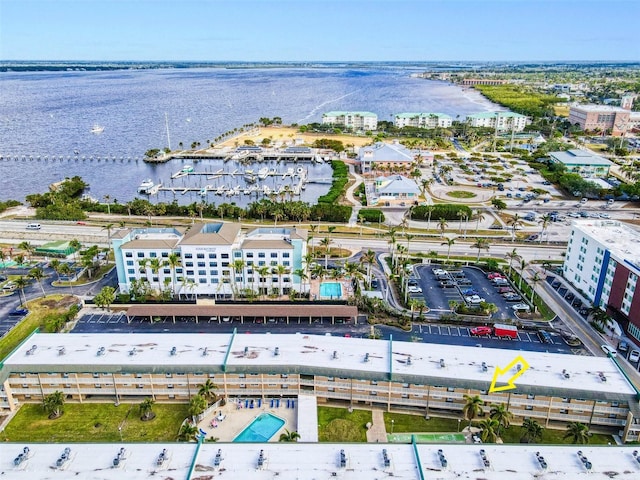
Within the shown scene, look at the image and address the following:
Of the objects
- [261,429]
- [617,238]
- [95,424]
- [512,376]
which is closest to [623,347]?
[617,238]

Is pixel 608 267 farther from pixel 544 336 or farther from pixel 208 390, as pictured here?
pixel 208 390

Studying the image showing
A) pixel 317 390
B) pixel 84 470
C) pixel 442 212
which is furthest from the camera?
pixel 442 212

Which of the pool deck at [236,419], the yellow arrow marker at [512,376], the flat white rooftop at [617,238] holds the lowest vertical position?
the pool deck at [236,419]

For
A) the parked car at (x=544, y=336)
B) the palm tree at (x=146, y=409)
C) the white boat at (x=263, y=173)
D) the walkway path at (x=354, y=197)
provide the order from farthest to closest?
the white boat at (x=263, y=173)
the walkway path at (x=354, y=197)
the parked car at (x=544, y=336)
the palm tree at (x=146, y=409)

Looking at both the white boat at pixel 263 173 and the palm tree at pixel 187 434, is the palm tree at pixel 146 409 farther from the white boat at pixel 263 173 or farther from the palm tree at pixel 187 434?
the white boat at pixel 263 173

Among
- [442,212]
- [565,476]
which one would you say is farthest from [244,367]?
[442,212]

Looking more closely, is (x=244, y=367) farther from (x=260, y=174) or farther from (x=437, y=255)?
(x=260, y=174)

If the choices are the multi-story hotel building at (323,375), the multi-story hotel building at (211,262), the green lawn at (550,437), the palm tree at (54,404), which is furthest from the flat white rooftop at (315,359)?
the multi-story hotel building at (211,262)
